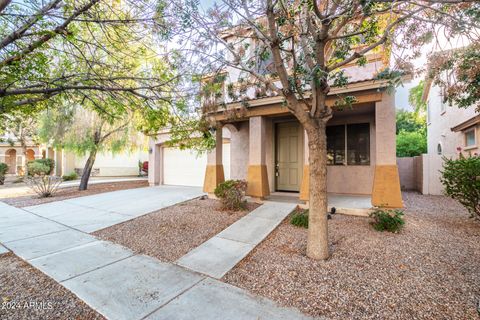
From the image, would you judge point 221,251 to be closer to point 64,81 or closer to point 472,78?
point 64,81

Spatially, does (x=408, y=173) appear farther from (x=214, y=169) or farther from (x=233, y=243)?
(x=233, y=243)

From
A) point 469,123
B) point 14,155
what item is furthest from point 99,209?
point 14,155

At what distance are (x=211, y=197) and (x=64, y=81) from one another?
5586 mm

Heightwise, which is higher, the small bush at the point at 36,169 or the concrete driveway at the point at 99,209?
the small bush at the point at 36,169

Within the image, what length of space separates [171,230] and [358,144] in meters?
7.07

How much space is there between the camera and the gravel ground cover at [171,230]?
434cm

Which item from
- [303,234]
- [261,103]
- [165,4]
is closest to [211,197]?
[261,103]

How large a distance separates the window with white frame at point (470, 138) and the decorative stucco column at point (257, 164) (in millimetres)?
8990

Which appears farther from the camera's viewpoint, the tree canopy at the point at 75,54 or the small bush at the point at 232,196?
the small bush at the point at 232,196

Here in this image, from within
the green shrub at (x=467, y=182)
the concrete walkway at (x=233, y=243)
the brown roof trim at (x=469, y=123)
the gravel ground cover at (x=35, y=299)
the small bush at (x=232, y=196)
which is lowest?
the gravel ground cover at (x=35, y=299)

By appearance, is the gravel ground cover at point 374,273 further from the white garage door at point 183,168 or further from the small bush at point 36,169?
the small bush at point 36,169

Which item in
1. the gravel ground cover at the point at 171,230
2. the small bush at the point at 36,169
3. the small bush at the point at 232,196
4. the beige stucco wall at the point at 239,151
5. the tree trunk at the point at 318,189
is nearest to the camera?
the tree trunk at the point at 318,189

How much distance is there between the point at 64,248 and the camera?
169 inches

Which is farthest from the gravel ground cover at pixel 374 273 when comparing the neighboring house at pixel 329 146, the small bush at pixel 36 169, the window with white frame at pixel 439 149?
the small bush at pixel 36 169
